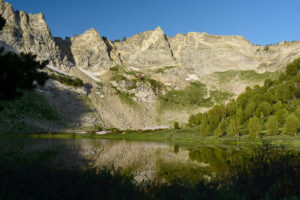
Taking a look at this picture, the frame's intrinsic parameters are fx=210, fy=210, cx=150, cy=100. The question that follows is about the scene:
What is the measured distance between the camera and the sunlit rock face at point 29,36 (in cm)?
12625

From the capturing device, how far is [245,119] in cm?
8625

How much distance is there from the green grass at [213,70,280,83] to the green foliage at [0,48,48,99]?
6833 inches

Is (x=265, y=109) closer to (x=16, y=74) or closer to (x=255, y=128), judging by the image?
(x=255, y=128)

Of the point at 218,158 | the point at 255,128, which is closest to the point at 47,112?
the point at 255,128

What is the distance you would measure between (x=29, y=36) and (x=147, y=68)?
304ft

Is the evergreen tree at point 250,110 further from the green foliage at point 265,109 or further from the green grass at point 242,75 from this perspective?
the green grass at point 242,75

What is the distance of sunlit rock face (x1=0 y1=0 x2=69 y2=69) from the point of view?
414ft

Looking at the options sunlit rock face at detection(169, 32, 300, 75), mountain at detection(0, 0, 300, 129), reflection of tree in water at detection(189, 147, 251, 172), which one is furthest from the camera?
sunlit rock face at detection(169, 32, 300, 75)

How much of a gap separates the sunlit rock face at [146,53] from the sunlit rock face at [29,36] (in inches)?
2221

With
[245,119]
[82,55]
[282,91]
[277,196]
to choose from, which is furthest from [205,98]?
[277,196]

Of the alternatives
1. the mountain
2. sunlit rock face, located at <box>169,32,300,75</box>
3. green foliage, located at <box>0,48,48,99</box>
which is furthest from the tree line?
green foliage, located at <box>0,48,48,99</box>

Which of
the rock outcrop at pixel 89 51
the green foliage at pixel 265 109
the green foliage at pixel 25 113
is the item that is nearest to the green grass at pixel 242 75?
the green foliage at pixel 265 109

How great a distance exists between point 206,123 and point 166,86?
298 ft

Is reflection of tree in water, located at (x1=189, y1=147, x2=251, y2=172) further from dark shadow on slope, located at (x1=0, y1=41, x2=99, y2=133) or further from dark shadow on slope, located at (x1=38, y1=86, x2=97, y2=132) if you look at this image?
dark shadow on slope, located at (x1=38, y1=86, x2=97, y2=132)
